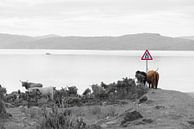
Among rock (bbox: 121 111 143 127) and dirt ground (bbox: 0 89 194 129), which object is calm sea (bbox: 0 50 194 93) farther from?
rock (bbox: 121 111 143 127)

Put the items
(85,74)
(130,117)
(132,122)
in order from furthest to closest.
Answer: (85,74) → (130,117) → (132,122)

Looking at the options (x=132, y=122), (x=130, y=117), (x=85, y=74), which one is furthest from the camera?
(x=85, y=74)

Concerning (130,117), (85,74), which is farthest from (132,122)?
(85,74)

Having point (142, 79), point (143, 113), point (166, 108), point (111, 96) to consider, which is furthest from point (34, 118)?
point (142, 79)

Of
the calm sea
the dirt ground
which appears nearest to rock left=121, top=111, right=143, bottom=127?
the dirt ground

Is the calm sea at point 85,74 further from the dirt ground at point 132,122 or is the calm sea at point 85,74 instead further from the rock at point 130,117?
the rock at point 130,117

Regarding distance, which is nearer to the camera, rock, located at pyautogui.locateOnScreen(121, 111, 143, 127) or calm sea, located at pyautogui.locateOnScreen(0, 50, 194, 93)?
rock, located at pyautogui.locateOnScreen(121, 111, 143, 127)

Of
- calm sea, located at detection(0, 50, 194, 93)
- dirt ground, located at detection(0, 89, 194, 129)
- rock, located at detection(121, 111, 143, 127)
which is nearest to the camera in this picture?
dirt ground, located at detection(0, 89, 194, 129)

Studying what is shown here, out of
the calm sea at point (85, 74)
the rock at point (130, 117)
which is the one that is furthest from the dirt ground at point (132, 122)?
the calm sea at point (85, 74)

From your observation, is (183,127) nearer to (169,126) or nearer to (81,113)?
(169,126)

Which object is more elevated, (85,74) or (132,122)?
(132,122)

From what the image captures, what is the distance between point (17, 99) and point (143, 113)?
7358 mm

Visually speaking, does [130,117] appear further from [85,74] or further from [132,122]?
[85,74]

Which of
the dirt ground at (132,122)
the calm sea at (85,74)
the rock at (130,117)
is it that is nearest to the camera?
the dirt ground at (132,122)
